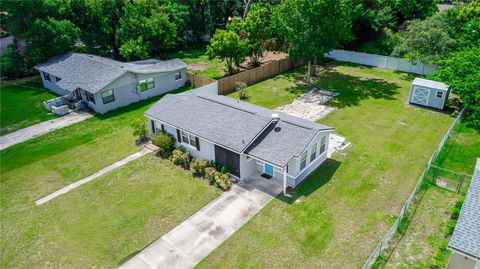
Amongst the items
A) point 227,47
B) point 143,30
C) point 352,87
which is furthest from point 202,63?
point 352,87

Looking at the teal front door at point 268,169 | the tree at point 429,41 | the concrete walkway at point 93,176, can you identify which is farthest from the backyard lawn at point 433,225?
the concrete walkway at point 93,176

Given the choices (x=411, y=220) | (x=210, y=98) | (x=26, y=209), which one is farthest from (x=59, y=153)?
(x=411, y=220)

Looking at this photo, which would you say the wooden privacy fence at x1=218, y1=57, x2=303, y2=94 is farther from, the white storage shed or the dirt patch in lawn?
the white storage shed

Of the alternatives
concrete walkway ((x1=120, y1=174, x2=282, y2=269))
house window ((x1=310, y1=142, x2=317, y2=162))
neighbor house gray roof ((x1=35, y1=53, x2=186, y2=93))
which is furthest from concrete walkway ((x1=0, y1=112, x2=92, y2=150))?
house window ((x1=310, y1=142, x2=317, y2=162))

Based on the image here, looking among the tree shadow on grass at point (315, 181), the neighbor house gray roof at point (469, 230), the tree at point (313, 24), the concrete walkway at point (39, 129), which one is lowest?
the tree shadow on grass at point (315, 181)

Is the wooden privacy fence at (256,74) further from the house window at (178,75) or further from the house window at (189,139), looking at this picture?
the house window at (189,139)
